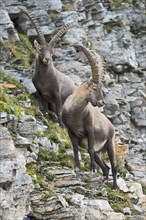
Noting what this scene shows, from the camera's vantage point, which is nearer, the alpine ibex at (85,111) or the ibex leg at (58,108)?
the alpine ibex at (85,111)

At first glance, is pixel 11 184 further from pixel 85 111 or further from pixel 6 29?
pixel 6 29

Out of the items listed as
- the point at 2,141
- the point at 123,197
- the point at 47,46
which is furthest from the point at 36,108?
the point at 2,141

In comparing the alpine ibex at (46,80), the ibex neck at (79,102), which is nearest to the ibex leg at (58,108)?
the alpine ibex at (46,80)

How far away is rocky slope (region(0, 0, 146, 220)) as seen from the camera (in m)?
9.12

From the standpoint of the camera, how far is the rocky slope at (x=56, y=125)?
9125 millimetres

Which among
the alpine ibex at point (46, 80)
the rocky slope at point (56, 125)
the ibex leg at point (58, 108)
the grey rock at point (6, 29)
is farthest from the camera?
the grey rock at point (6, 29)

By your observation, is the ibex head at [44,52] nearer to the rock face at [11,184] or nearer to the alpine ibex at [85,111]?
the alpine ibex at [85,111]

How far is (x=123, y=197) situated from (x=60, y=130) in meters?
3.03

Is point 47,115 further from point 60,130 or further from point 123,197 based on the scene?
point 123,197

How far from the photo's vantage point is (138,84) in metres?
22.0

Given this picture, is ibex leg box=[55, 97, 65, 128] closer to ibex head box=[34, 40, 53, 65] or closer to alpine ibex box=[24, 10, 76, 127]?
alpine ibex box=[24, 10, 76, 127]

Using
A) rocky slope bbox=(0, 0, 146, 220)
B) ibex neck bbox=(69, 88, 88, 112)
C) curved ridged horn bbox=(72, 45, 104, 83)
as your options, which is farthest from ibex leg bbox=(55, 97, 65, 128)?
curved ridged horn bbox=(72, 45, 104, 83)

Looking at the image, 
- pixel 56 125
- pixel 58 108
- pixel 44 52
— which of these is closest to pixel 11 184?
pixel 56 125

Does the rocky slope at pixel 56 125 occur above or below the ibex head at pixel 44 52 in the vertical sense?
below
